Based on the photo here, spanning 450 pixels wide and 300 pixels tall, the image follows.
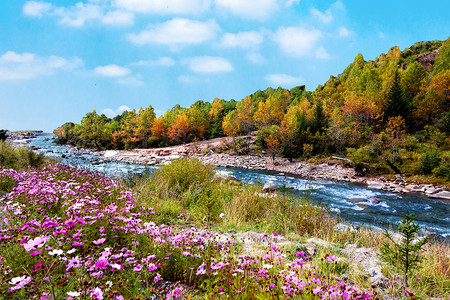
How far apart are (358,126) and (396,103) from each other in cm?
1077

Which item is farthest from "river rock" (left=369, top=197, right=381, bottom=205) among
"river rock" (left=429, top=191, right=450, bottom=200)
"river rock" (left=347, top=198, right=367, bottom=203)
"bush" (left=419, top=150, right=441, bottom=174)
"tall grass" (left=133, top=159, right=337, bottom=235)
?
"bush" (left=419, top=150, right=441, bottom=174)

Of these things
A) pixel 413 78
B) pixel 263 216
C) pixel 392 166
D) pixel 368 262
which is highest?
pixel 413 78

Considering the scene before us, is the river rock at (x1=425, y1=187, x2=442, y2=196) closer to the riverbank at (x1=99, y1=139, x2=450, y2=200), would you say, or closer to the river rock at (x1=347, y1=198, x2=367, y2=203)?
the riverbank at (x1=99, y1=139, x2=450, y2=200)

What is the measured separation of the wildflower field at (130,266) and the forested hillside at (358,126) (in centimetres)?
2583

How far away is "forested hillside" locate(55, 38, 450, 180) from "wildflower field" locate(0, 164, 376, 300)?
25.8 m

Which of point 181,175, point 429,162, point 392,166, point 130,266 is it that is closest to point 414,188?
point 429,162

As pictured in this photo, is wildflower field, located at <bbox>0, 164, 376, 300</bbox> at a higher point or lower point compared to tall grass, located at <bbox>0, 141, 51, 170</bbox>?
lower

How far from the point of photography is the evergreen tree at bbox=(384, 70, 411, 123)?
37125mm

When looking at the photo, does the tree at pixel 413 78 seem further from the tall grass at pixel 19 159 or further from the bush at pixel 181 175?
the tall grass at pixel 19 159

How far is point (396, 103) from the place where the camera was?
3703cm

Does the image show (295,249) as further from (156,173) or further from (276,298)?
(156,173)

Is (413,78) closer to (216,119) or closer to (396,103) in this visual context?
(396,103)

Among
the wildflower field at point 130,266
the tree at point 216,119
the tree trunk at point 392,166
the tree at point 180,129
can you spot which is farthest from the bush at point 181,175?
the tree at point 216,119

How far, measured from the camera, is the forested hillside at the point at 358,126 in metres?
26.3
